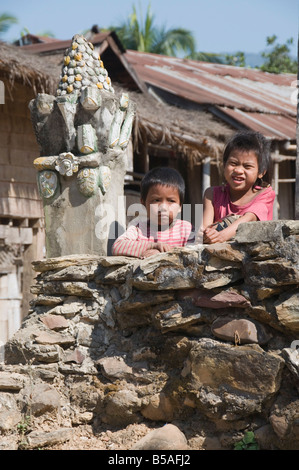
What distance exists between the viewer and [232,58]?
22.5 meters

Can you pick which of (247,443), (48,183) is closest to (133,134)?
(48,183)

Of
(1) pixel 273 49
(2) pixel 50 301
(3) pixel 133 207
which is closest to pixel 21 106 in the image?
(3) pixel 133 207

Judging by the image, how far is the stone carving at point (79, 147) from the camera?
4414 mm

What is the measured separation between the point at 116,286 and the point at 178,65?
11288mm

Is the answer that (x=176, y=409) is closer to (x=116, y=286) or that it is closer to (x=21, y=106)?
(x=116, y=286)

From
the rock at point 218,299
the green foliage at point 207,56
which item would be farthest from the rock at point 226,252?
the green foliage at point 207,56

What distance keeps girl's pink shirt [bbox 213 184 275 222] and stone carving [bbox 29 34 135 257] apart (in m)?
0.80

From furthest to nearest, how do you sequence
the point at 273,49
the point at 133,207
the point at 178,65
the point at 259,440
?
the point at 273,49
the point at 178,65
the point at 133,207
the point at 259,440

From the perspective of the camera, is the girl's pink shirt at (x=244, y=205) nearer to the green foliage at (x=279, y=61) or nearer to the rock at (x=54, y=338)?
the rock at (x=54, y=338)

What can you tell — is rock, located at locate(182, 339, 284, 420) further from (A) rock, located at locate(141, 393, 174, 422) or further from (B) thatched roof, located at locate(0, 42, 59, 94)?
(B) thatched roof, located at locate(0, 42, 59, 94)

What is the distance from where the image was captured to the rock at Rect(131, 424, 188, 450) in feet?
11.0

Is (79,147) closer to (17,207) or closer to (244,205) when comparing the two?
(244,205)

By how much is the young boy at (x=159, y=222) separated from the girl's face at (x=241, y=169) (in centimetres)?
34
